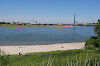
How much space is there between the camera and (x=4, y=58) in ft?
24.2

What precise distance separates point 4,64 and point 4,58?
12.3 inches

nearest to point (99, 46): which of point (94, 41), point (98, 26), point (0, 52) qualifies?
point (94, 41)

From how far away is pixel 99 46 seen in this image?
17.3m

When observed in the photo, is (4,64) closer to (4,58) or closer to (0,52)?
(4,58)

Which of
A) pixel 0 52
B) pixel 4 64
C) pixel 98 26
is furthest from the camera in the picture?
pixel 98 26

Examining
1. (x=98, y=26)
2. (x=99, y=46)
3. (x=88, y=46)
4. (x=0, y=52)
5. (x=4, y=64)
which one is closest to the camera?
(x=4, y=64)

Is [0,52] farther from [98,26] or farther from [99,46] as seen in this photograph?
[98,26]

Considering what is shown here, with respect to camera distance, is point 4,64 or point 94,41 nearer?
point 4,64

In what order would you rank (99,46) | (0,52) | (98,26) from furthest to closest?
(98,26), (99,46), (0,52)

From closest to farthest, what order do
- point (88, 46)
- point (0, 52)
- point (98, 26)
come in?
1. point (0, 52)
2. point (98, 26)
3. point (88, 46)

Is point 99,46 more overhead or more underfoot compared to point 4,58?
more underfoot

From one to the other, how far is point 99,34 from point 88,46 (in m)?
2.88

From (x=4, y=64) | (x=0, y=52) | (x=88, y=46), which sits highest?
(x=0, y=52)

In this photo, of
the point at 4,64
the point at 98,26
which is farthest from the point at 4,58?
the point at 98,26
